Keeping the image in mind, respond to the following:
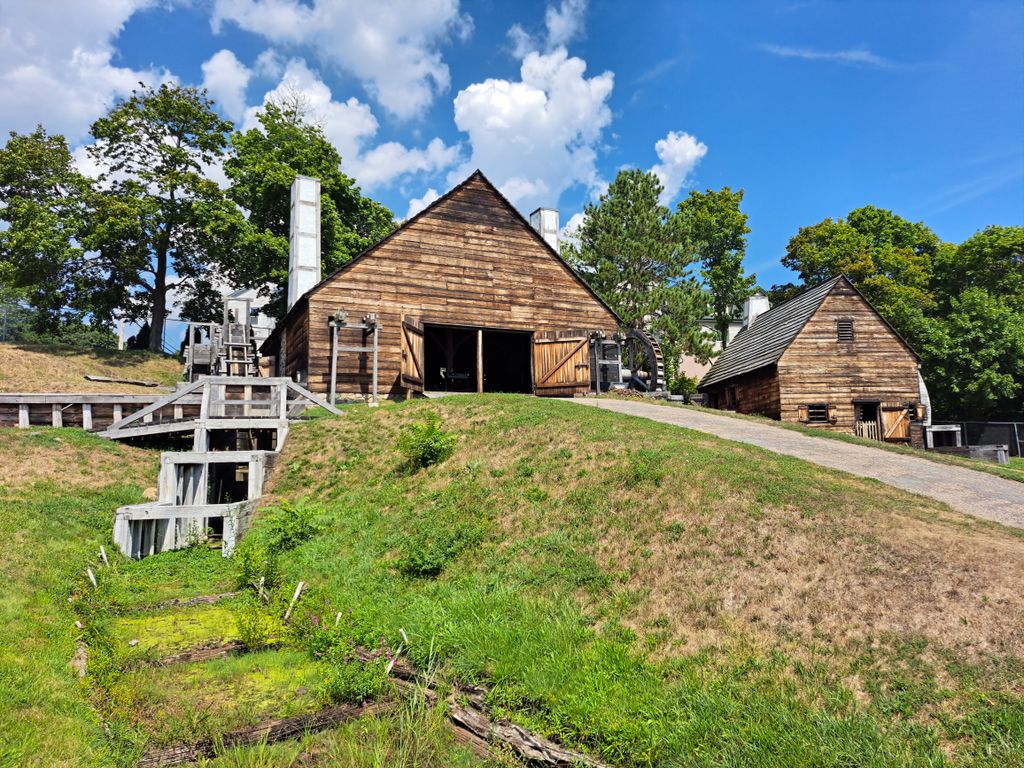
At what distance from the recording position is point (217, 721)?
549cm

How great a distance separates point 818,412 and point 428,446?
20.8m

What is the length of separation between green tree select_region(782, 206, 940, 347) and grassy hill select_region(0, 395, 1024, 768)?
3083 cm

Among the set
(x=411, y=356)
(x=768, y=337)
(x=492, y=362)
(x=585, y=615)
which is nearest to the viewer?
(x=585, y=615)

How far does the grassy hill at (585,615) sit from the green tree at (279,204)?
23727 millimetres

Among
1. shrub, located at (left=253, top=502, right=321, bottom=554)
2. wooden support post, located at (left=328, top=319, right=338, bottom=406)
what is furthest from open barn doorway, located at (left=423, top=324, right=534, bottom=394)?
shrub, located at (left=253, top=502, right=321, bottom=554)

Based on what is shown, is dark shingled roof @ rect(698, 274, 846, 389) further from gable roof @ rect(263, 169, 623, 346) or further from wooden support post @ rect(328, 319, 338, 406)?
wooden support post @ rect(328, 319, 338, 406)

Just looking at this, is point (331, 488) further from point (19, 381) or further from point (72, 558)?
point (19, 381)

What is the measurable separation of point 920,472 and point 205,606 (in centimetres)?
1271

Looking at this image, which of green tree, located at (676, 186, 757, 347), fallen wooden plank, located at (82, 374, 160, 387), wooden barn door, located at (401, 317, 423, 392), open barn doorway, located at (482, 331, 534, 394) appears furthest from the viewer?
green tree, located at (676, 186, 757, 347)

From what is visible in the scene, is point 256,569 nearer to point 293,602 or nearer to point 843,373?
point 293,602

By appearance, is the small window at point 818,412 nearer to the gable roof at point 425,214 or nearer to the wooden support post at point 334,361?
the gable roof at point 425,214

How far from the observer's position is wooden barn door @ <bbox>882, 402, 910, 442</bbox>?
26656 mm

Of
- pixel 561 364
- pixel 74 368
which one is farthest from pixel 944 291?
pixel 74 368

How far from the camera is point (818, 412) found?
1065 inches
